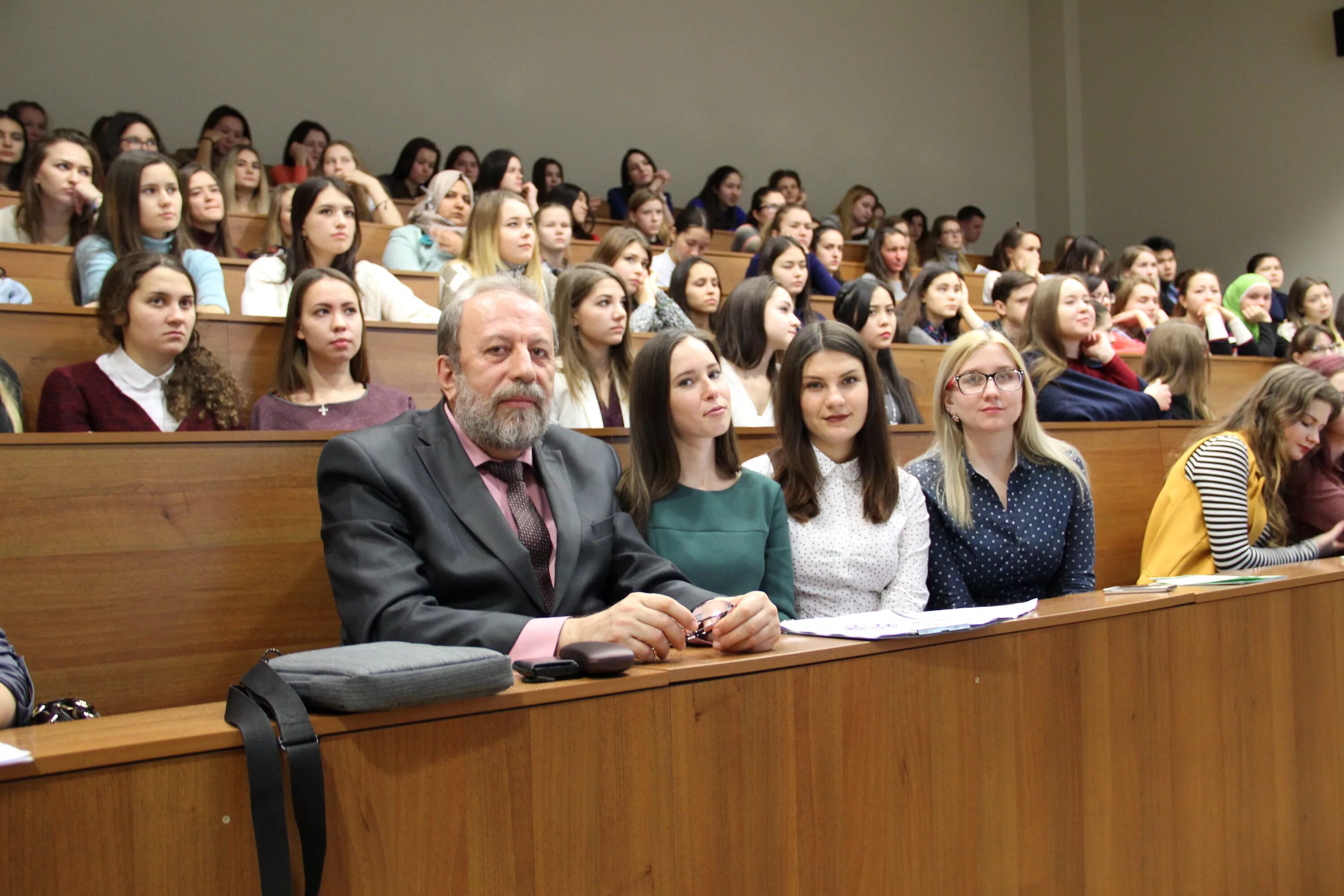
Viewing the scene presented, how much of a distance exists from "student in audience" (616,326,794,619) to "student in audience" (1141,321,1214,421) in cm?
169

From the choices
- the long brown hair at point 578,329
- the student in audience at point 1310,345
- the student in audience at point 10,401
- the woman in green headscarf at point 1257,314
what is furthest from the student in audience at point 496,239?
the woman in green headscarf at point 1257,314

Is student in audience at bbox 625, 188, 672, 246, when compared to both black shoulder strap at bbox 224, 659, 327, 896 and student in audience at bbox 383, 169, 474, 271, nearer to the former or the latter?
student in audience at bbox 383, 169, 474, 271

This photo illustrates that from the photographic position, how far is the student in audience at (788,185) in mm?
5355

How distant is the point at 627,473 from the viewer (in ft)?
4.76

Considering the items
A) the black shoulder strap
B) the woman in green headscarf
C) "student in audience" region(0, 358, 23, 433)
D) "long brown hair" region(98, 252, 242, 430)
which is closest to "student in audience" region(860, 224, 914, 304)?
the woman in green headscarf

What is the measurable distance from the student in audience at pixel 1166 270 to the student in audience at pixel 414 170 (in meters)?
3.03

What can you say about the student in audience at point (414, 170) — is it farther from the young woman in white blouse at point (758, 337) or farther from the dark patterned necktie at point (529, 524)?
the dark patterned necktie at point (529, 524)

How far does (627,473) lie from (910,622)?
504 mm

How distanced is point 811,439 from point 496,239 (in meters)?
1.30

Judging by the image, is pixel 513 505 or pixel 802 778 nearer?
pixel 802 778

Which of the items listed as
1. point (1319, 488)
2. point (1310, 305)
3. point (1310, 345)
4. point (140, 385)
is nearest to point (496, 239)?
point (140, 385)

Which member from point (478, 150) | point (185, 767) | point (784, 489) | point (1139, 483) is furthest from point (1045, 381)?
point (478, 150)

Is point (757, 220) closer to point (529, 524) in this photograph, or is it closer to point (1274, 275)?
point (1274, 275)

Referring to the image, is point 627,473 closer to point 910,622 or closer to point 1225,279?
point 910,622
